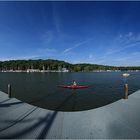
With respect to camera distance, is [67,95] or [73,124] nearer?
[73,124]

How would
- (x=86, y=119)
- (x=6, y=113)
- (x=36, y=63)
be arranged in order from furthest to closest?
1. (x=36, y=63)
2. (x=6, y=113)
3. (x=86, y=119)

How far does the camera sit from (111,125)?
6992 mm

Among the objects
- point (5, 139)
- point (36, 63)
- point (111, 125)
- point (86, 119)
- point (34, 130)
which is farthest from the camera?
point (36, 63)

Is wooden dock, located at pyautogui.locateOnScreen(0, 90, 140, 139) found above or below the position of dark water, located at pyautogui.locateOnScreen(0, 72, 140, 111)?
above

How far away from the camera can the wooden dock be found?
6.07m

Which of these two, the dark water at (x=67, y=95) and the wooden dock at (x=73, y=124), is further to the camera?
the dark water at (x=67, y=95)

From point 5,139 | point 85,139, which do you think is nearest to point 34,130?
point 5,139

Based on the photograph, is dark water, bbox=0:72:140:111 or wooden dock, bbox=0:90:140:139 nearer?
wooden dock, bbox=0:90:140:139

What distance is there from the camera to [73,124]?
7.33m

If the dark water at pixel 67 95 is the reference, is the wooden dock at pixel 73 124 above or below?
above

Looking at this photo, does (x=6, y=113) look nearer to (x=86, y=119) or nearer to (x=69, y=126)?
(x=69, y=126)

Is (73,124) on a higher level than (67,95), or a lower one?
higher

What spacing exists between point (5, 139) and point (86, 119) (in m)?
4.25

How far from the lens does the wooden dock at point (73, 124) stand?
19.9ft
